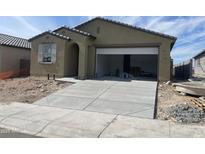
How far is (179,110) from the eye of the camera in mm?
8203

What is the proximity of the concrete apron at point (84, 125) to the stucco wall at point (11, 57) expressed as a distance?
452 inches

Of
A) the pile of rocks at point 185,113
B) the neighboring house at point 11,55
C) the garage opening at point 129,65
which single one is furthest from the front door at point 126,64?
the pile of rocks at point 185,113

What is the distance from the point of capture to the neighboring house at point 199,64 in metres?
27.3

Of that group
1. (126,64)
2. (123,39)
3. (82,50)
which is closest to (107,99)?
(82,50)

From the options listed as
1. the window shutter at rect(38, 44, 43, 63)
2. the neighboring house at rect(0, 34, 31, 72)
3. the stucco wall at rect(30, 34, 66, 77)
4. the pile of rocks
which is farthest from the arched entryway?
the pile of rocks

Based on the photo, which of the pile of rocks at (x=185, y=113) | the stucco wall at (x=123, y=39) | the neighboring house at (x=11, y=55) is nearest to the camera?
the pile of rocks at (x=185, y=113)

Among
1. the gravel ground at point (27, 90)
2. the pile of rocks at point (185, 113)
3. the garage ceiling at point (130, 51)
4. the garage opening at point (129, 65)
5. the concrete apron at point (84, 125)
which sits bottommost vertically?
the concrete apron at point (84, 125)

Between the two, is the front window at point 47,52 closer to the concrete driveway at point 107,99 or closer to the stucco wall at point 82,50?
the stucco wall at point 82,50

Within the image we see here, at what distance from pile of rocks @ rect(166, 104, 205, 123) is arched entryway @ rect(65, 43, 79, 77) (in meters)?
9.82

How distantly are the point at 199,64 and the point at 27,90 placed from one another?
2515cm

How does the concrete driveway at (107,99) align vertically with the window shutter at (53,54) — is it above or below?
below

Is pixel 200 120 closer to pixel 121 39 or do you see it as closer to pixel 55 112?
pixel 55 112

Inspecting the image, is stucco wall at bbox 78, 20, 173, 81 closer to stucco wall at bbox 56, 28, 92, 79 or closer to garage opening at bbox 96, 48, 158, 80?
stucco wall at bbox 56, 28, 92, 79

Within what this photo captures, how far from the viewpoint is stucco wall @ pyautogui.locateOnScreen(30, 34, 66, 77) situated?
1588 centimetres
